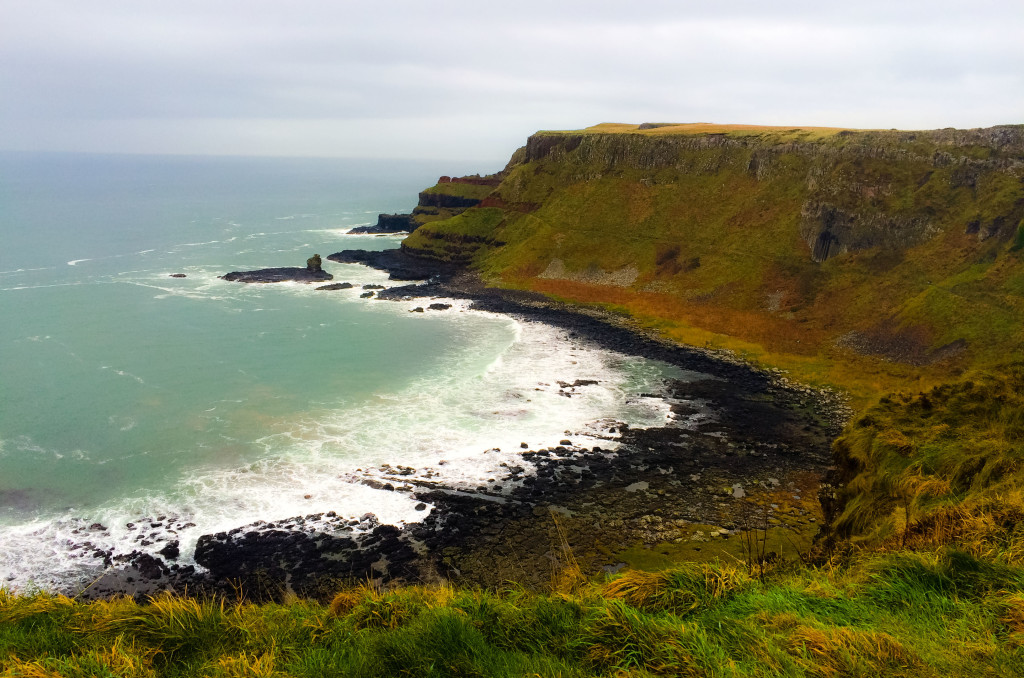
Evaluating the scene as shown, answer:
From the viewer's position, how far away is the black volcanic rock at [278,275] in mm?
88188

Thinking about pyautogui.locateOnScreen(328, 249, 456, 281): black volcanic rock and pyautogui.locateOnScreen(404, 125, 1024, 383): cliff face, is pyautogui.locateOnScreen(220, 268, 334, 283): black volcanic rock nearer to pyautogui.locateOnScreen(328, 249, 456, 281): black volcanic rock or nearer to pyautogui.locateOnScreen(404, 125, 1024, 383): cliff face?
pyautogui.locateOnScreen(328, 249, 456, 281): black volcanic rock

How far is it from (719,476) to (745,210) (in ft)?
189

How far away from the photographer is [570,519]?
31.6m

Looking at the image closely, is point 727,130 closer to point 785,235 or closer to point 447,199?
point 785,235

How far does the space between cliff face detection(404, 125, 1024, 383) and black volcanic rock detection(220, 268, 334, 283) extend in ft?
69.2

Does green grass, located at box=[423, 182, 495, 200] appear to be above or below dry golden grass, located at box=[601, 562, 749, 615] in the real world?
above

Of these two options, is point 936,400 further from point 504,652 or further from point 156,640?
point 156,640

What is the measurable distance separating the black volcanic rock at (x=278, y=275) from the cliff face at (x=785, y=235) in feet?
69.2

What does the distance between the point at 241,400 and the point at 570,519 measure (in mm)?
28606

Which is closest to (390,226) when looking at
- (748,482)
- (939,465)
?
(748,482)

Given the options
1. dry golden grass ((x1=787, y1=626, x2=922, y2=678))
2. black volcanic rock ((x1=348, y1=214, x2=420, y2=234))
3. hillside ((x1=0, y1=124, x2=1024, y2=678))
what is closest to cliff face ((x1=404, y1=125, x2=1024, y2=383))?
hillside ((x1=0, y1=124, x2=1024, y2=678))

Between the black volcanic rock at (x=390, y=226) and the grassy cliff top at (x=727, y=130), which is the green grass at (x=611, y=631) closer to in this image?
the grassy cliff top at (x=727, y=130)

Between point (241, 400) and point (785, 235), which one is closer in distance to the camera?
point (241, 400)

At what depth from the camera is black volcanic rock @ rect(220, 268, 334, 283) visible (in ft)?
289
